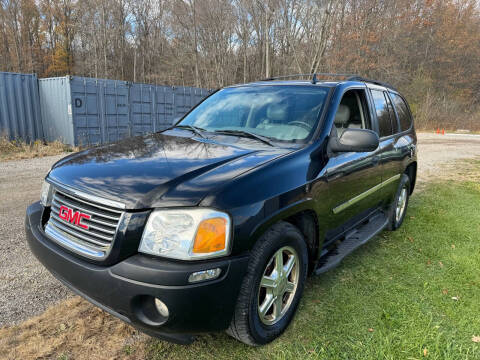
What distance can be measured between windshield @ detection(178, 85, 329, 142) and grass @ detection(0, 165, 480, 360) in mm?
1424

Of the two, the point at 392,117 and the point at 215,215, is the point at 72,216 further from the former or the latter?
the point at 392,117

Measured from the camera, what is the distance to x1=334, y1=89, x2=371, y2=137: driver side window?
3213 millimetres

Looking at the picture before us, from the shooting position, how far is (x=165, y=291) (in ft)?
5.50

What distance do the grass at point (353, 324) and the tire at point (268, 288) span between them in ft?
0.48

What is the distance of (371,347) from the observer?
89.2 inches

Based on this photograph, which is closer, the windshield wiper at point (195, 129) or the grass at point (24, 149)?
the windshield wiper at point (195, 129)

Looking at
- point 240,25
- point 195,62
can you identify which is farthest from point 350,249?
point 195,62

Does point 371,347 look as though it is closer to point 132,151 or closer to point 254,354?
point 254,354

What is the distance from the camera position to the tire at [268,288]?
194cm

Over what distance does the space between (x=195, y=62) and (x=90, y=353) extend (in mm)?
34660

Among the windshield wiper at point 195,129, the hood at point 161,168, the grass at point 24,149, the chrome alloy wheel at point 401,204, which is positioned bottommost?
the grass at point 24,149

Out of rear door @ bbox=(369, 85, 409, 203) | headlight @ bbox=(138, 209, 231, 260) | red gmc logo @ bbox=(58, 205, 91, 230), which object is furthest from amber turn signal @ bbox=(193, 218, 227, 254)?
rear door @ bbox=(369, 85, 409, 203)

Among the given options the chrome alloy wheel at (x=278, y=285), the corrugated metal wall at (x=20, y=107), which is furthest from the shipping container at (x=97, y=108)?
the chrome alloy wheel at (x=278, y=285)

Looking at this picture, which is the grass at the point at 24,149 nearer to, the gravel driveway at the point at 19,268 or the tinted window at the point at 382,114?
the gravel driveway at the point at 19,268
